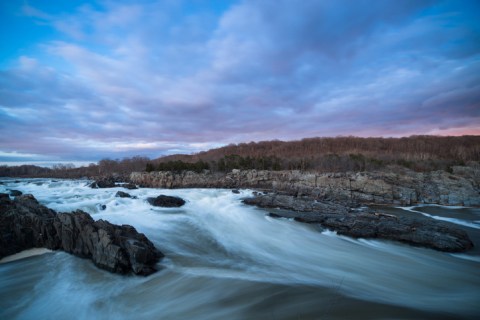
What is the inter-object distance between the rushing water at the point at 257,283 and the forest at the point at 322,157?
32925 mm

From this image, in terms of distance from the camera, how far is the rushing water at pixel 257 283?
5.20 metres

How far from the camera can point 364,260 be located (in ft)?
28.7

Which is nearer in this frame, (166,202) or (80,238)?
(80,238)

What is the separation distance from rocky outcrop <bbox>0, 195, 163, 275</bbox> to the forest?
34782 mm

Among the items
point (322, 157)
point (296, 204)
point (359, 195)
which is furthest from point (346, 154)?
point (296, 204)

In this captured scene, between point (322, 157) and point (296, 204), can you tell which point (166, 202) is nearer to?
point (296, 204)

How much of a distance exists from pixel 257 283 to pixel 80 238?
6.95 meters

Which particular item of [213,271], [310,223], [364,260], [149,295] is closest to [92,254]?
[149,295]

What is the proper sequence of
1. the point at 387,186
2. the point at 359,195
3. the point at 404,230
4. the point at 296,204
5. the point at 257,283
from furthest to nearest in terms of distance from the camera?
the point at 359,195, the point at 387,186, the point at 296,204, the point at 404,230, the point at 257,283

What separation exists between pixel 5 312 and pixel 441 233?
1652 cm

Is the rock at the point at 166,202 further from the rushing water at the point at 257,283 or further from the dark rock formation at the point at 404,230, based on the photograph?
the dark rock formation at the point at 404,230

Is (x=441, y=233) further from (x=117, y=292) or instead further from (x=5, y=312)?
(x=5, y=312)

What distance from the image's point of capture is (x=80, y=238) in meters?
8.56

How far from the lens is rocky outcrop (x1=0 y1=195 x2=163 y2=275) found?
7.32m
